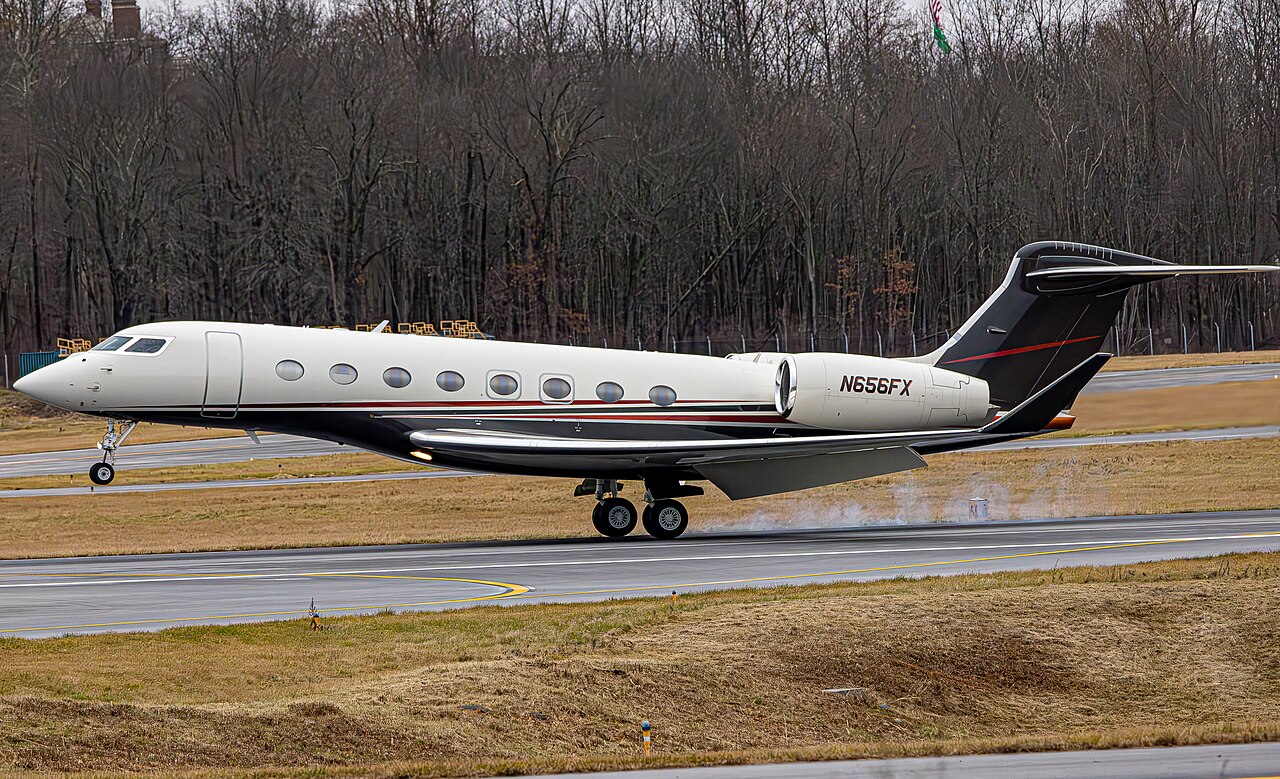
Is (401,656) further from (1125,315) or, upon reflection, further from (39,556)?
(1125,315)

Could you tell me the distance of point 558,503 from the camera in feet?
119

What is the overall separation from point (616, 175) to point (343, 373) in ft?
196

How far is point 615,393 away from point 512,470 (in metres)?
2.67

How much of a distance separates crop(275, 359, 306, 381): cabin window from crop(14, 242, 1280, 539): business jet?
0.08ft

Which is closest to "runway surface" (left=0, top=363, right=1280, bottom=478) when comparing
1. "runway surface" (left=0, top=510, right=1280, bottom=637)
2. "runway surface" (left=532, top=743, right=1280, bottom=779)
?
"runway surface" (left=0, top=510, right=1280, bottom=637)

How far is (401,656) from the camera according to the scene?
16.0 m

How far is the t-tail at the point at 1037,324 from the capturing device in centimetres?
3053

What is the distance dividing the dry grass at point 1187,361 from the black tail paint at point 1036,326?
3247cm

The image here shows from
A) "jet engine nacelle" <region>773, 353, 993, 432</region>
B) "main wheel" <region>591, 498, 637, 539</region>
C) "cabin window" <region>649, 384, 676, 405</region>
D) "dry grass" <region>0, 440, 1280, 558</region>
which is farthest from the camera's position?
"dry grass" <region>0, 440, 1280, 558</region>

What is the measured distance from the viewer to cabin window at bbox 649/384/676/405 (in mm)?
29094

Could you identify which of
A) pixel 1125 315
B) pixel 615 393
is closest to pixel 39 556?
pixel 615 393

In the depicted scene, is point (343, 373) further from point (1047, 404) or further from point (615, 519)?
point (1047, 404)

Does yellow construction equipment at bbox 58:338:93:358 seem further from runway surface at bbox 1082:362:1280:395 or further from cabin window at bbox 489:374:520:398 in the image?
runway surface at bbox 1082:362:1280:395

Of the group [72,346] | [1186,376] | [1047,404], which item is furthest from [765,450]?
[72,346]
